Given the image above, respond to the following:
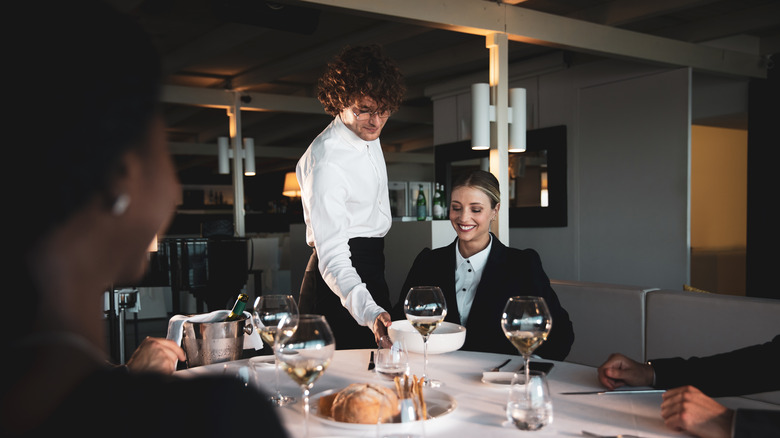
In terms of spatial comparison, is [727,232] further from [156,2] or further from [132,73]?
[132,73]

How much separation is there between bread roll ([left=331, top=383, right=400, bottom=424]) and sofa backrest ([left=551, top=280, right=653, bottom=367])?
6.72ft

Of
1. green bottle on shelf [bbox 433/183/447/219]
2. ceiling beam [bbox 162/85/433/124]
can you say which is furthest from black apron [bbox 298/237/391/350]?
ceiling beam [bbox 162/85/433/124]

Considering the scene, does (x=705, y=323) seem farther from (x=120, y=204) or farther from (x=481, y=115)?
(x=120, y=204)

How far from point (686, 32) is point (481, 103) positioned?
3.01m

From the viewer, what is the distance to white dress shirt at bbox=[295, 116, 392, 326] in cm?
223

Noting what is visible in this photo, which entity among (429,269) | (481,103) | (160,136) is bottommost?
(429,269)

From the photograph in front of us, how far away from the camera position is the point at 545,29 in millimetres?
4211

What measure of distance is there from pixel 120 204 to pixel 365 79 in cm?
182

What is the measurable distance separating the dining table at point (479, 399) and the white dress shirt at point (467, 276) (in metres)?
0.56

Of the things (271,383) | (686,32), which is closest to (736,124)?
(686,32)

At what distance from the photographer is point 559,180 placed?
671 centimetres

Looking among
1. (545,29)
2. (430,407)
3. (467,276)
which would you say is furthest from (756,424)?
(545,29)

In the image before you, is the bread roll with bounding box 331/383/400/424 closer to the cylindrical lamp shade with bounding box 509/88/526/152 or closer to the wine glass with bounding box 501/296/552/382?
the wine glass with bounding box 501/296/552/382

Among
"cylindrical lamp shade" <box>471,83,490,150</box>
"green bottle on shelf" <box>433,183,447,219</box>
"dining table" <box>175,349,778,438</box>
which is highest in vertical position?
"cylindrical lamp shade" <box>471,83,490,150</box>
